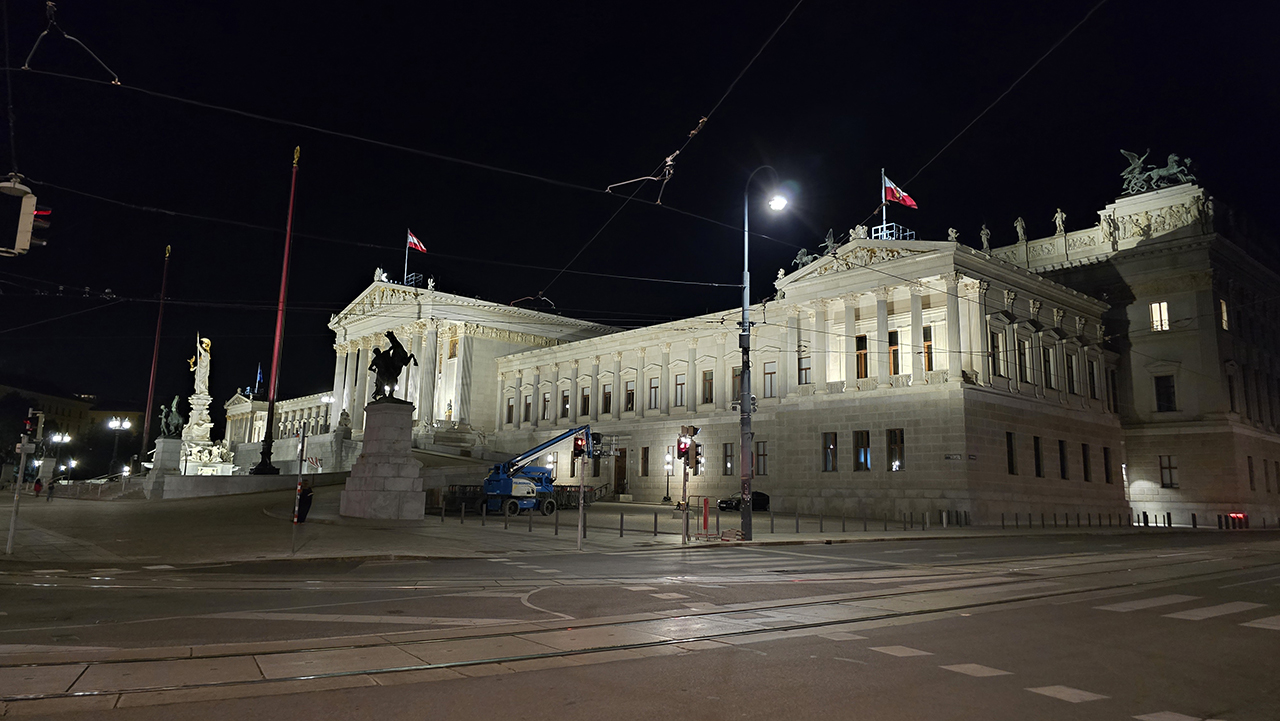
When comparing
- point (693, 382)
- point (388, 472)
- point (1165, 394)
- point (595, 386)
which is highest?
point (595, 386)

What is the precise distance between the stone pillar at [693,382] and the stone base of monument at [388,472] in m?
31.5

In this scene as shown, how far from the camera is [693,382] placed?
58656 millimetres

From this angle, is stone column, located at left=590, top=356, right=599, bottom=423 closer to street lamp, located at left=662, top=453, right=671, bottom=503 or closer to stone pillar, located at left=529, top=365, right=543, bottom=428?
stone pillar, located at left=529, top=365, right=543, bottom=428

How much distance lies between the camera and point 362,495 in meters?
28.8

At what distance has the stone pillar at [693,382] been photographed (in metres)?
58.2

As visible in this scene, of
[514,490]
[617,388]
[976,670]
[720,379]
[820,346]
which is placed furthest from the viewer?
[617,388]

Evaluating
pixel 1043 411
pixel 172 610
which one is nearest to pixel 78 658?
pixel 172 610

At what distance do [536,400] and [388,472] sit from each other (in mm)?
43597

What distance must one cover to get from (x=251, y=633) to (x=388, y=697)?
11.4 ft

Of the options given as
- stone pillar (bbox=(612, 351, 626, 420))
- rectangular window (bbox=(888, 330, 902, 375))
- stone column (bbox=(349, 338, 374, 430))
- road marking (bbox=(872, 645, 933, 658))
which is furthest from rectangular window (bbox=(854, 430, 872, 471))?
stone column (bbox=(349, 338, 374, 430))

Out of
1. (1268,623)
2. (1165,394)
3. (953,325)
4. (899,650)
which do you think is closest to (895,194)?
(953,325)

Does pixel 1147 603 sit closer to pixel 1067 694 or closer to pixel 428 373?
pixel 1067 694

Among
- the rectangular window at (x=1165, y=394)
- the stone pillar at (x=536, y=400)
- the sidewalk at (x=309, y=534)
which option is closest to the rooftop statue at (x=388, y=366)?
the sidewalk at (x=309, y=534)

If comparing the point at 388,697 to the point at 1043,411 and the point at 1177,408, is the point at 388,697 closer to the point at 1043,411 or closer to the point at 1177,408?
the point at 1043,411
